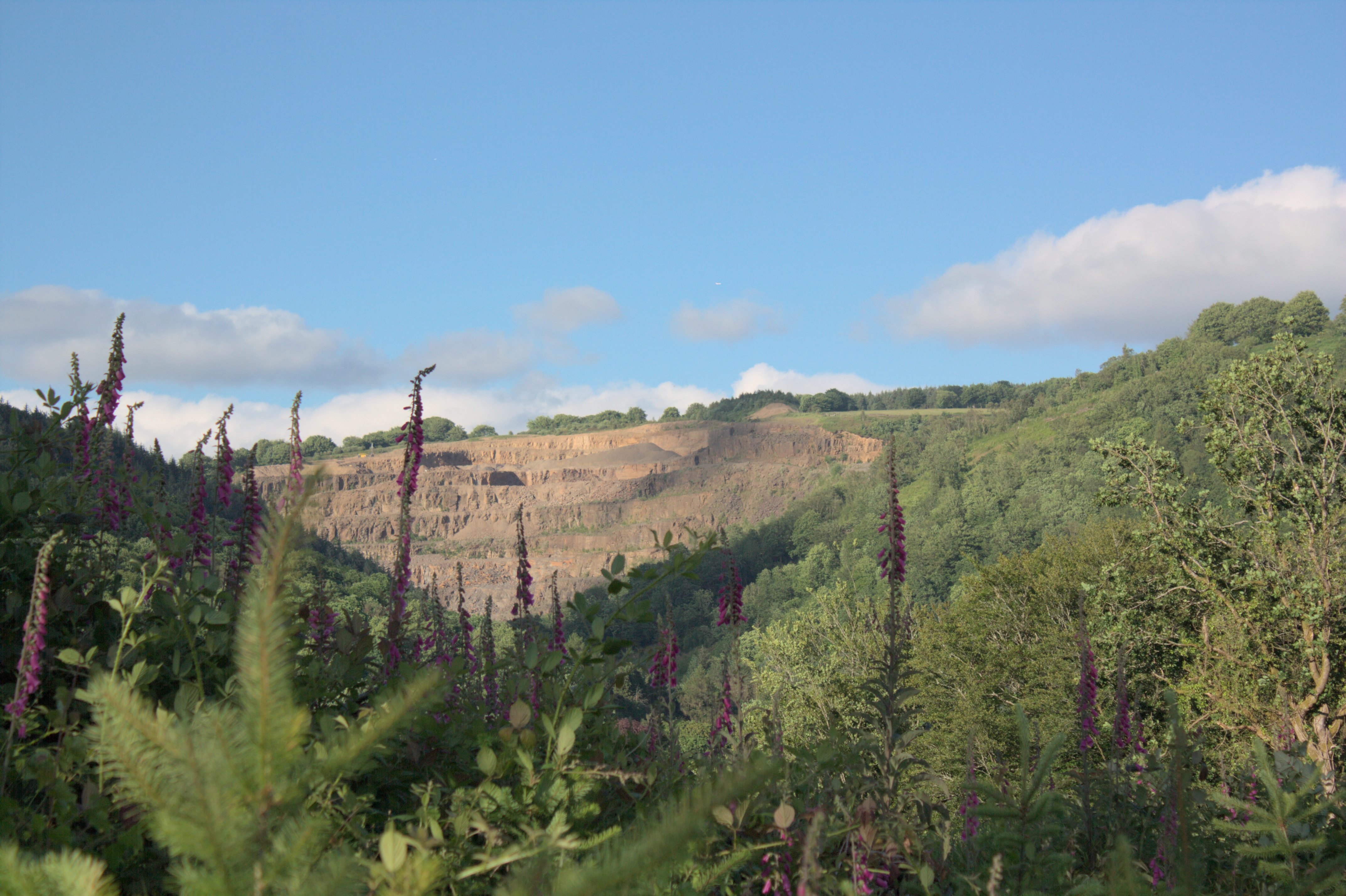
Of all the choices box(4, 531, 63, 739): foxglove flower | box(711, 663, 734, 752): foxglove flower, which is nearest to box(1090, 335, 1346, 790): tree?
box(711, 663, 734, 752): foxglove flower

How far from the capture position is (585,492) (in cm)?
17812

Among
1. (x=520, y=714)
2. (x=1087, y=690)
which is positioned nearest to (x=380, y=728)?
(x=520, y=714)

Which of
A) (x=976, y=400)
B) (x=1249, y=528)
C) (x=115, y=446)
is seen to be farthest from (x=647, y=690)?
(x=976, y=400)

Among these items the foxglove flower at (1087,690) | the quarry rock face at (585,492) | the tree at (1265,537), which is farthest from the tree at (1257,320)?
the foxglove flower at (1087,690)

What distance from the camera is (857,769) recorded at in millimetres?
2803

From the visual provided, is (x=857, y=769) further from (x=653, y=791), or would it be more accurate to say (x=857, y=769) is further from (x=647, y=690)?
(x=647, y=690)

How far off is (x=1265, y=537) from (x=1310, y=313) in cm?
10251

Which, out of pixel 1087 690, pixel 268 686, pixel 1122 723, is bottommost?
pixel 1122 723

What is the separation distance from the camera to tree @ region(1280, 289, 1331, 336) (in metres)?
95.6

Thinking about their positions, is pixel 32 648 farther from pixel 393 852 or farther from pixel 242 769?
pixel 242 769

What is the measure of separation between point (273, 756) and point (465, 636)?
247 inches

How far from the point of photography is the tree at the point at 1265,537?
19.4 meters

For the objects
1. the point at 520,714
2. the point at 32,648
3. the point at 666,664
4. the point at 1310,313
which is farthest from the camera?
the point at 1310,313

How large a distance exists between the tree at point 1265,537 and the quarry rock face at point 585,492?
114 meters
